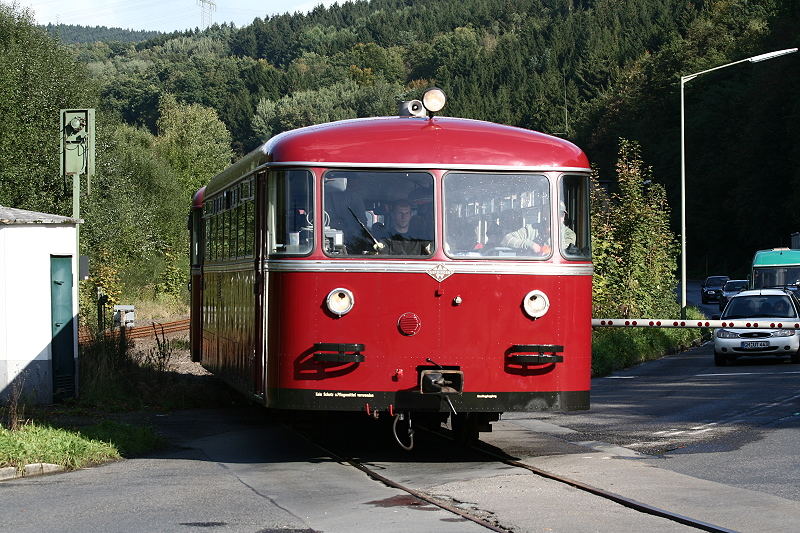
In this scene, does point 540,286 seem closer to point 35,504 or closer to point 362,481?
point 362,481

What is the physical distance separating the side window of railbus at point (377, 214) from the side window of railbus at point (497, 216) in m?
0.23

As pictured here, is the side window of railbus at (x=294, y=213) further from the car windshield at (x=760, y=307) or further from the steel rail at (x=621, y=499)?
the car windshield at (x=760, y=307)

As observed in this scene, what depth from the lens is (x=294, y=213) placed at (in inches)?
495

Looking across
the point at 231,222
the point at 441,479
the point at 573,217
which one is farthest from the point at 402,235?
the point at 231,222

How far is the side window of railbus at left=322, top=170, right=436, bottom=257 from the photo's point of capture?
1251cm

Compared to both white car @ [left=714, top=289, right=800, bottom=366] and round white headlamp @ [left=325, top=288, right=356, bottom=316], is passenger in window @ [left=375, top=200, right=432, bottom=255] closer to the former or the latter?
round white headlamp @ [left=325, top=288, right=356, bottom=316]

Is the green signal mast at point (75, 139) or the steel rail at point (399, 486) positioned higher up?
the green signal mast at point (75, 139)

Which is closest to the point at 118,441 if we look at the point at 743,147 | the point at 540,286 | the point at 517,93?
the point at 540,286

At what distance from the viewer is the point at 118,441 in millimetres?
14141

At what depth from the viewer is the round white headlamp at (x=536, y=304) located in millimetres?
12523

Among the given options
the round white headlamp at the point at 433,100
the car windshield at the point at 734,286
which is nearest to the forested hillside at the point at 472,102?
the car windshield at the point at 734,286

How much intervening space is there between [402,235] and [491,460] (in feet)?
7.90

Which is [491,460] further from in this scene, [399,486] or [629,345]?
[629,345]

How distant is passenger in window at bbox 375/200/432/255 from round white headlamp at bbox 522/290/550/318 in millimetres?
1014
